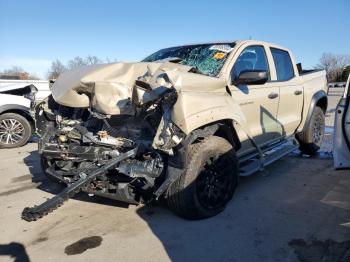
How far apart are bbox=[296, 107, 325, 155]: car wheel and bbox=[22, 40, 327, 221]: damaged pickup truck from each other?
1.78 metres

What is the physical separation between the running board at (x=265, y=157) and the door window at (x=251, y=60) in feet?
3.84

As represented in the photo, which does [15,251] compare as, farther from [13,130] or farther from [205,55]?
[13,130]

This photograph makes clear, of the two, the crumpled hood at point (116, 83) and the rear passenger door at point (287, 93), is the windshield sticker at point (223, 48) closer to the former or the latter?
the crumpled hood at point (116, 83)

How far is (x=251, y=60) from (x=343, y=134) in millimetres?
1700

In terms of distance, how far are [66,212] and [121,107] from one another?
1472 mm

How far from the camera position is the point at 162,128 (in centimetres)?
360

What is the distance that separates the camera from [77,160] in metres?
4.15

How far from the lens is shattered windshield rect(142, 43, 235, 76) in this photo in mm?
4672

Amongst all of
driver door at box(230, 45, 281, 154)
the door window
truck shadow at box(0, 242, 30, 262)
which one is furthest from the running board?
truck shadow at box(0, 242, 30, 262)

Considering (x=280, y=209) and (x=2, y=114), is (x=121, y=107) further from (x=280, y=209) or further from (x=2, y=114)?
(x=2, y=114)

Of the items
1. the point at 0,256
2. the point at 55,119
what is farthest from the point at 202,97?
the point at 0,256

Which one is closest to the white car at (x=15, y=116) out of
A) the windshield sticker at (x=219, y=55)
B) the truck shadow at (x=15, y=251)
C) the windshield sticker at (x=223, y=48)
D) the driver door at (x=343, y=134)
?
the windshield sticker at (x=223, y=48)

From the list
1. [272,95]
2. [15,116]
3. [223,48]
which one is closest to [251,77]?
[223,48]

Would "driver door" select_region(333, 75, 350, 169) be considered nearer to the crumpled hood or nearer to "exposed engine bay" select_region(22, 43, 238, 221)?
"exposed engine bay" select_region(22, 43, 238, 221)
